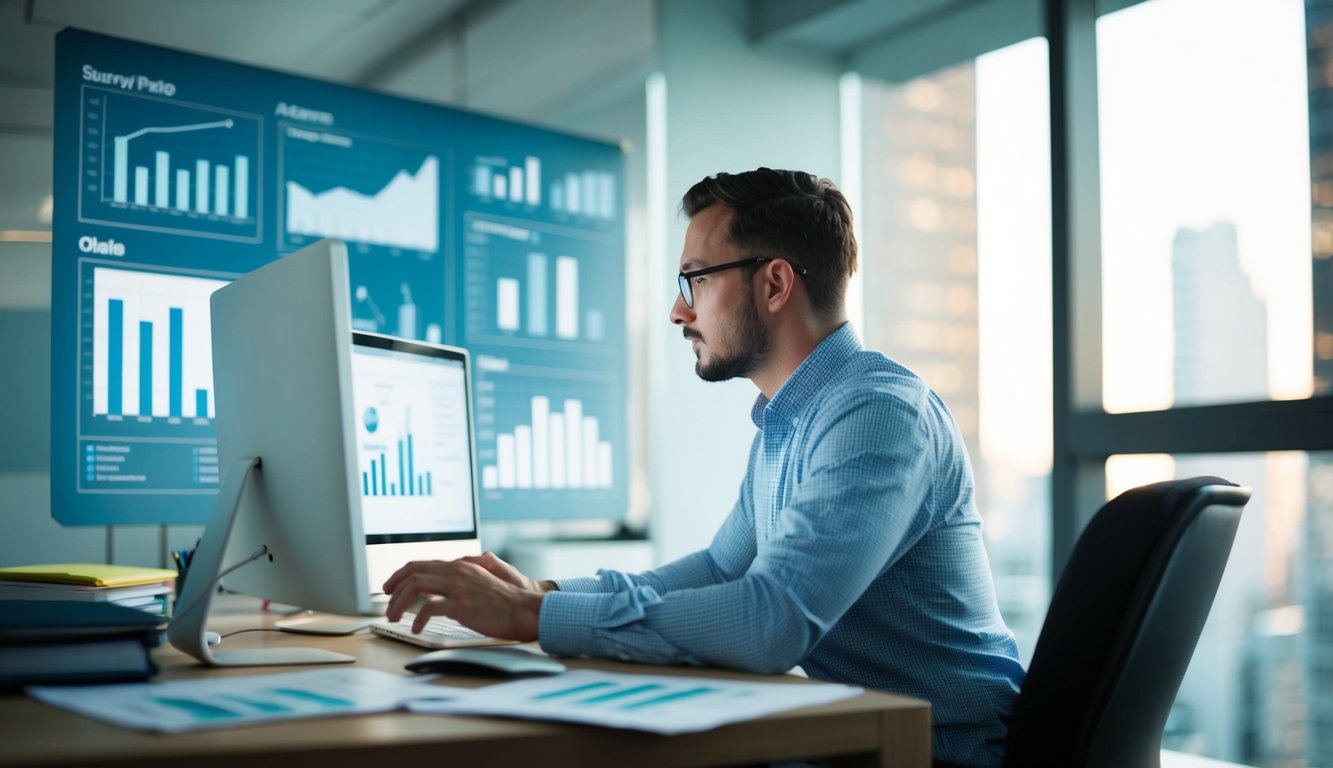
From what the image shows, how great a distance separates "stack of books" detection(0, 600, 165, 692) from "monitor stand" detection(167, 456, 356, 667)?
8cm

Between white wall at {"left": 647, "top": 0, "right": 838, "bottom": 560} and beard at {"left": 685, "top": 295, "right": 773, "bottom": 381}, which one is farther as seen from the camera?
white wall at {"left": 647, "top": 0, "right": 838, "bottom": 560}

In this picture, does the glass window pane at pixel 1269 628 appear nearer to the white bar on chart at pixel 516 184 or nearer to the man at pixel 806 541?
the man at pixel 806 541

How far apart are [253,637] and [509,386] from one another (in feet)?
4.68

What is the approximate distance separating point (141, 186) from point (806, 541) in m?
1.81

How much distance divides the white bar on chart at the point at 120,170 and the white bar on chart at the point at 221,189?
0.19 m

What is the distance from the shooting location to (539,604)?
4.33 ft

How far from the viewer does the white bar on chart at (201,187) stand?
2.49m

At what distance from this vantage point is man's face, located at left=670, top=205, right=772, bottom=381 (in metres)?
1.80

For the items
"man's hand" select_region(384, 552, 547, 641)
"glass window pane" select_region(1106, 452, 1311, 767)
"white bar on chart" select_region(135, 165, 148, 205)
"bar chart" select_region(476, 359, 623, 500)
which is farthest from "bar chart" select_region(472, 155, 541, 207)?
"man's hand" select_region(384, 552, 547, 641)

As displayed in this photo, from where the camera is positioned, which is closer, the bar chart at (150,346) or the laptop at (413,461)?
the laptop at (413,461)

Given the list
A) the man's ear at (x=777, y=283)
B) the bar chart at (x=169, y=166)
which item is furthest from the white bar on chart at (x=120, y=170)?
the man's ear at (x=777, y=283)

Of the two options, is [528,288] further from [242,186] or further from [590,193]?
[242,186]

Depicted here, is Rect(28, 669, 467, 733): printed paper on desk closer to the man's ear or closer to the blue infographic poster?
the man's ear

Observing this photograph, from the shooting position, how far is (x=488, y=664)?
1163 millimetres
